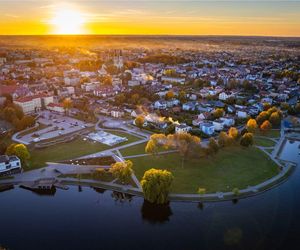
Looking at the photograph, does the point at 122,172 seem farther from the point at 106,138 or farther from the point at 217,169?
the point at 106,138

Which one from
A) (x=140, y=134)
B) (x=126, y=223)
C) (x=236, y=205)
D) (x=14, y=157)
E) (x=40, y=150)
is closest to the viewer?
(x=126, y=223)

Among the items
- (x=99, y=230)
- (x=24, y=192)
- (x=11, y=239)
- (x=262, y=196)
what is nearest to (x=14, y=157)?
(x=24, y=192)

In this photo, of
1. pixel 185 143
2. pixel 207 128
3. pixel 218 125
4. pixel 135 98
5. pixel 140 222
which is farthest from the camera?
pixel 135 98

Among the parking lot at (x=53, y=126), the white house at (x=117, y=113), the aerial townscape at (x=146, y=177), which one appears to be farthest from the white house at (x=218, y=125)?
the parking lot at (x=53, y=126)

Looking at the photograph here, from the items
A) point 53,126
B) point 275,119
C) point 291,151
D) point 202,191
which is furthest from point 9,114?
point 275,119

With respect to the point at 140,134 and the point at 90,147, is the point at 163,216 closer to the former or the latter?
the point at 90,147

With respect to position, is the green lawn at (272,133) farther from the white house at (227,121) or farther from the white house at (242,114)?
the white house at (242,114)
